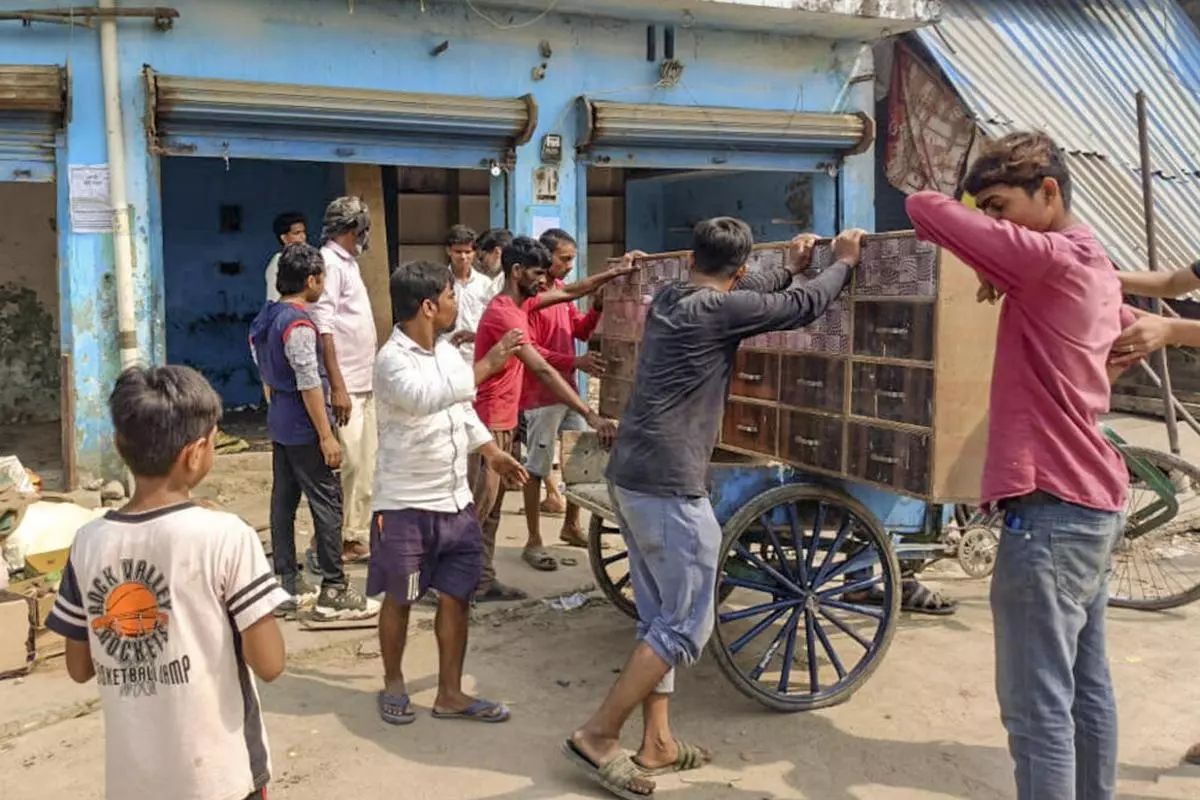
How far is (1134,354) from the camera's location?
283cm

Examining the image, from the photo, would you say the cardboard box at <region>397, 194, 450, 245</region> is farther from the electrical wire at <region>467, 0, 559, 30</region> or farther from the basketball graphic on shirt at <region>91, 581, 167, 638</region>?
the basketball graphic on shirt at <region>91, 581, 167, 638</region>

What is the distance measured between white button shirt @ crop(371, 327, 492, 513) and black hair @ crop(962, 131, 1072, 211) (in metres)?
1.98

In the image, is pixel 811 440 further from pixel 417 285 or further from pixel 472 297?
pixel 472 297

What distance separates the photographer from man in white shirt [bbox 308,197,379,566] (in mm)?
5680

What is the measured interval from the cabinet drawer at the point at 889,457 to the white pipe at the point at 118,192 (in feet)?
17.6

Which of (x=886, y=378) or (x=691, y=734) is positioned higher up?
(x=886, y=378)

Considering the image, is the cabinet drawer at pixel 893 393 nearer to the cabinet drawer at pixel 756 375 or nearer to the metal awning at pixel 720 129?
the cabinet drawer at pixel 756 375

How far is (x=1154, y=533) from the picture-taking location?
228 inches

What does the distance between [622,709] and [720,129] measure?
6963 mm

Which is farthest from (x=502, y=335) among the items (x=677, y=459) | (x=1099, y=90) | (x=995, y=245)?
(x=1099, y=90)

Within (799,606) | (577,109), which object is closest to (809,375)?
(799,606)

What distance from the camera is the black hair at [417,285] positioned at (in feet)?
12.9

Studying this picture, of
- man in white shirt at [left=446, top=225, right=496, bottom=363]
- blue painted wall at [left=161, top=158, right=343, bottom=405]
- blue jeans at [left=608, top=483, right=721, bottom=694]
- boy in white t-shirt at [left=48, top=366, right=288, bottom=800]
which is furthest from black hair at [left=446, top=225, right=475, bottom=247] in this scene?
boy in white t-shirt at [left=48, top=366, right=288, bottom=800]

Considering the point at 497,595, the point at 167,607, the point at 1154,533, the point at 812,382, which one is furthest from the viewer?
the point at 1154,533
